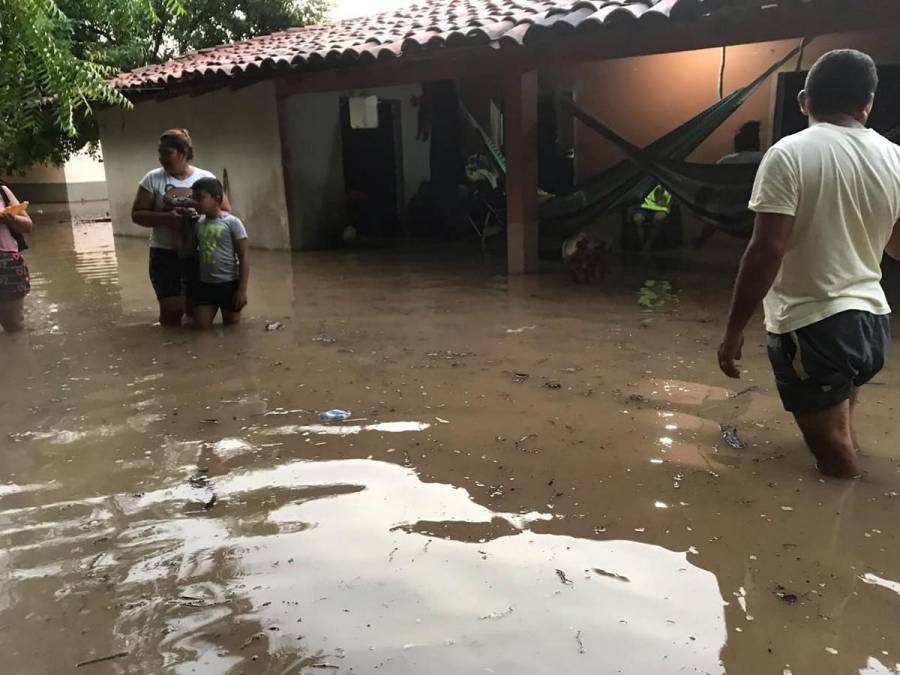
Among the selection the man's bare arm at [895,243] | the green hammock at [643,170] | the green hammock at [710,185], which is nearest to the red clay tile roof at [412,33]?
the green hammock at [643,170]

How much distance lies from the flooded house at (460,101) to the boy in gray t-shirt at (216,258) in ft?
8.75

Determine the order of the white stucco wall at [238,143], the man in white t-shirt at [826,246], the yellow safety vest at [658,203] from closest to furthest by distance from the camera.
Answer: the man in white t-shirt at [826,246], the yellow safety vest at [658,203], the white stucco wall at [238,143]

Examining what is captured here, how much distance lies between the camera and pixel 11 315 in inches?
222

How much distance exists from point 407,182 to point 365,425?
28.3 ft

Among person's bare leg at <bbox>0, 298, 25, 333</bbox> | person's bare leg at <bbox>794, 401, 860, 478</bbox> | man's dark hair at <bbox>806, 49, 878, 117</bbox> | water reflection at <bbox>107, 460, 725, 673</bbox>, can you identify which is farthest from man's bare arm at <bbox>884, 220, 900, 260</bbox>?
person's bare leg at <bbox>0, 298, 25, 333</bbox>

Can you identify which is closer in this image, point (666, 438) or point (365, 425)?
point (666, 438)

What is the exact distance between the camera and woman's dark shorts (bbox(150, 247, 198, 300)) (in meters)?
5.43

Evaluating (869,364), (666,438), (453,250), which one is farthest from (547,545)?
(453,250)

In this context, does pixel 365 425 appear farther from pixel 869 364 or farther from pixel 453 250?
pixel 453 250

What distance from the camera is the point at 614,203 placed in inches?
294

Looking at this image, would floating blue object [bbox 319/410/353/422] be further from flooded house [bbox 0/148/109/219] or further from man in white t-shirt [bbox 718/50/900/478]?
flooded house [bbox 0/148/109/219]

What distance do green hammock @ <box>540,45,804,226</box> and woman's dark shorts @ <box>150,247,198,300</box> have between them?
377cm

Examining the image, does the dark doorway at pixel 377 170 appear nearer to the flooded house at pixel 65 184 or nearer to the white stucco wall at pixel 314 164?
the white stucco wall at pixel 314 164

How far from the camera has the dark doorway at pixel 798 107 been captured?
7711mm
